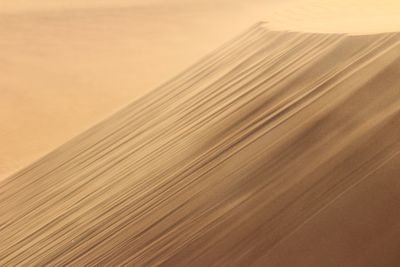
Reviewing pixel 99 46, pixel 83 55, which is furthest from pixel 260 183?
pixel 99 46

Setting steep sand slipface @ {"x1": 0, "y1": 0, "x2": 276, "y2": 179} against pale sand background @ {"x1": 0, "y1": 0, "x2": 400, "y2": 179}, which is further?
steep sand slipface @ {"x1": 0, "y1": 0, "x2": 276, "y2": 179}

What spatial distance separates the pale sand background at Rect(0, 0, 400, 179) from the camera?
197 inches

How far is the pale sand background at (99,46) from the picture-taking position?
5.01 meters

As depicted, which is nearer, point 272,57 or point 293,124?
point 293,124

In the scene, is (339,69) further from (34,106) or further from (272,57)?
(34,106)

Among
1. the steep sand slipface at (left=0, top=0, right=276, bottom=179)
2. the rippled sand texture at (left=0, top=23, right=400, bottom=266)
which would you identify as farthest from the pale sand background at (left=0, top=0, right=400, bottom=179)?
the rippled sand texture at (left=0, top=23, right=400, bottom=266)

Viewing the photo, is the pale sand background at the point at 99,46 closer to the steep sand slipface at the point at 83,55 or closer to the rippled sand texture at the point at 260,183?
the steep sand slipface at the point at 83,55

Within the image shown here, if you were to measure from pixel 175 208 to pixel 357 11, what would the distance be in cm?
277

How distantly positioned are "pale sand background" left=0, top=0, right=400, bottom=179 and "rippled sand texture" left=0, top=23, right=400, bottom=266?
0.46 m

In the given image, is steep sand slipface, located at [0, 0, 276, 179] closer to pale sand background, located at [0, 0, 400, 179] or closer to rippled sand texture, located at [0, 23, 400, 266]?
pale sand background, located at [0, 0, 400, 179]

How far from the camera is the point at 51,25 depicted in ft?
26.3

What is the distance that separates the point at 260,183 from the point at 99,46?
15.8 feet

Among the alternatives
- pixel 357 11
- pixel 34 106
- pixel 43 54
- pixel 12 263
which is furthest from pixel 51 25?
pixel 12 263

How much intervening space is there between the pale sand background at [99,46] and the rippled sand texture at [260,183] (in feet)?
1.51
